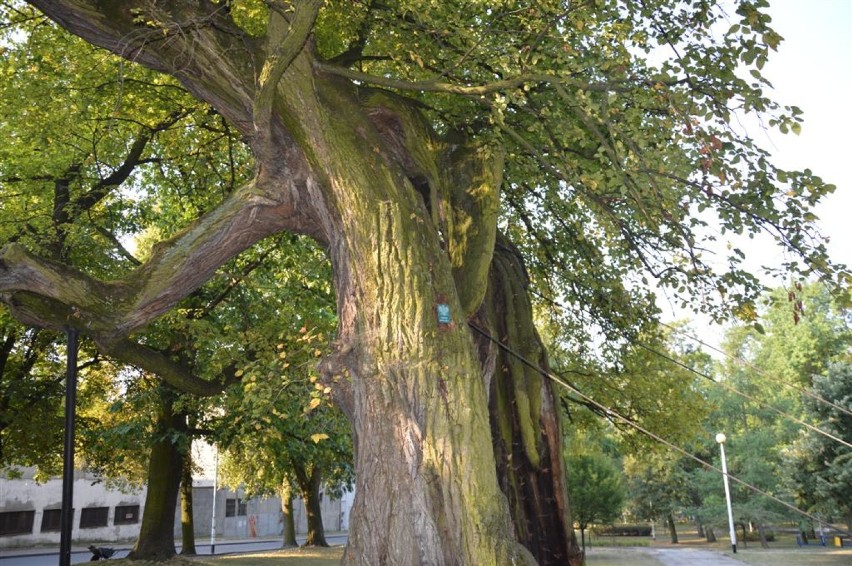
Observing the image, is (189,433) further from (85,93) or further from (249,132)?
(249,132)

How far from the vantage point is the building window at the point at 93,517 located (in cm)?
3709

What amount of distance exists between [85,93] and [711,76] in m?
9.47

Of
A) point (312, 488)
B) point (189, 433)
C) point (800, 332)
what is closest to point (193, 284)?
point (189, 433)

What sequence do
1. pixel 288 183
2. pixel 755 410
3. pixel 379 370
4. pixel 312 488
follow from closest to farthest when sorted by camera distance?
1. pixel 379 370
2. pixel 288 183
3. pixel 312 488
4. pixel 755 410

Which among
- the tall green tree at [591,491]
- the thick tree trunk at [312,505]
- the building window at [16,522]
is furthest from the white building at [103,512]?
the tall green tree at [591,491]

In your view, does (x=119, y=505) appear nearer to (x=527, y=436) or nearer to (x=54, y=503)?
(x=54, y=503)

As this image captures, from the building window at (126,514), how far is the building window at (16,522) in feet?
20.3

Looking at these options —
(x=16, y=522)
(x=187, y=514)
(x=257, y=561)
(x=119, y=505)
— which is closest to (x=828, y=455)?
(x=257, y=561)

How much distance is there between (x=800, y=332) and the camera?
4447 cm

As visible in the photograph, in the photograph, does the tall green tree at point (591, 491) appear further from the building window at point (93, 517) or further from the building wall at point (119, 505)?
the building window at point (93, 517)

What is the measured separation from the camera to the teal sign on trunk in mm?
6297

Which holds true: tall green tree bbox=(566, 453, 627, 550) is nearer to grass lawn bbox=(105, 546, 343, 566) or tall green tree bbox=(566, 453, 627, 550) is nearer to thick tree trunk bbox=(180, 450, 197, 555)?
grass lawn bbox=(105, 546, 343, 566)

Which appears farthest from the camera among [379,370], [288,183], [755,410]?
[755,410]

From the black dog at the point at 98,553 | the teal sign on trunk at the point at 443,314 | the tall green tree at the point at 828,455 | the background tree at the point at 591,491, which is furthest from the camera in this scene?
the background tree at the point at 591,491
